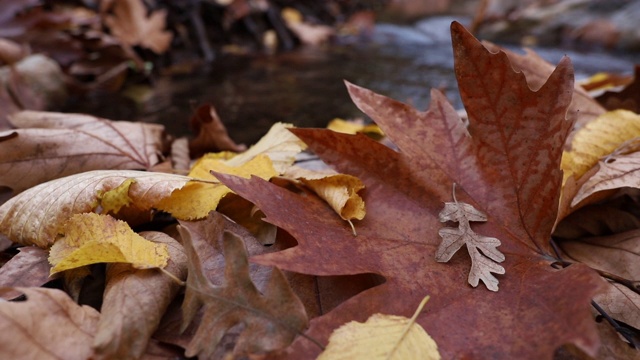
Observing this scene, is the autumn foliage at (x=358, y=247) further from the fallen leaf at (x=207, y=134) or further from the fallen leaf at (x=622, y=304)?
the fallen leaf at (x=207, y=134)

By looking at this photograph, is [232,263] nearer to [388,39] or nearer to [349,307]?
[349,307]

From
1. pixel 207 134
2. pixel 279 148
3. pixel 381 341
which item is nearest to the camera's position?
pixel 381 341

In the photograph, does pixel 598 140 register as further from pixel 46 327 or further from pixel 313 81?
pixel 313 81

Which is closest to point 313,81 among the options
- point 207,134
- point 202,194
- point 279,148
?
point 207,134

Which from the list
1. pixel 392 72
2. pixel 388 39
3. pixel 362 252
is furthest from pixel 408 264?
pixel 388 39

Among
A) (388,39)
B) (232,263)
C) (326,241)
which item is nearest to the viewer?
(232,263)

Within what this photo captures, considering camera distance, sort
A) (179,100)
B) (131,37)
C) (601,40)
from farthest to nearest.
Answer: (601,40) < (131,37) < (179,100)

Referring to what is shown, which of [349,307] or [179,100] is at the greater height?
[349,307]
